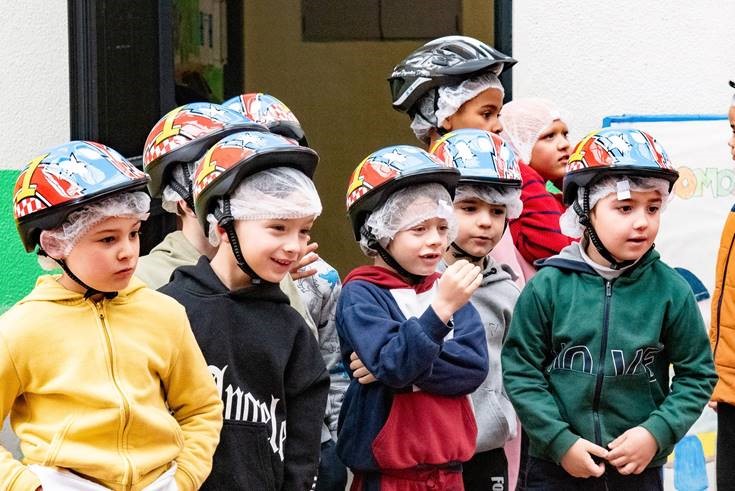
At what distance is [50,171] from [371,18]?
5.21 m

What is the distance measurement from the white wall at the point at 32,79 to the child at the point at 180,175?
1.00 metres

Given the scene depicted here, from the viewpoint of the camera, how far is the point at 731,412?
4.36m

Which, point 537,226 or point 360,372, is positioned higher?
point 537,226

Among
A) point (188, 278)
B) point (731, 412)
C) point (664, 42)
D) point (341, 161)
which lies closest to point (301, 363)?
point (188, 278)

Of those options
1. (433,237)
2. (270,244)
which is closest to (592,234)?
(433,237)

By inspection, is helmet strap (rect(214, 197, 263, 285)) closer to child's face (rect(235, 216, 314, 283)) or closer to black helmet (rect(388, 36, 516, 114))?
child's face (rect(235, 216, 314, 283))

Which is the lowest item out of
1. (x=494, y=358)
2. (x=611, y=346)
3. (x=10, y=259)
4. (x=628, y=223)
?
(x=494, y=358)

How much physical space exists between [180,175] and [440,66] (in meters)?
1.25

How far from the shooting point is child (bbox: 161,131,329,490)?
10.5ft

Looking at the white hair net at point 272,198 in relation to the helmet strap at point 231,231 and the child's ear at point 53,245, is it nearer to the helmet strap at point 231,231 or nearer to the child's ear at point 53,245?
the helmet strap at point 231,231

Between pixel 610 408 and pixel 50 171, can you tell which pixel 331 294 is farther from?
pixel 50 171

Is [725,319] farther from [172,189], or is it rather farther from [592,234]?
[172,189]

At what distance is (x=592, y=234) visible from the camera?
376 centimetres

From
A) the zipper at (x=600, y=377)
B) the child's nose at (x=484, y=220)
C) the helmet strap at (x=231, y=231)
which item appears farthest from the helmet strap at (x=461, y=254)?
the helmet strap at (x=231, y=231)
